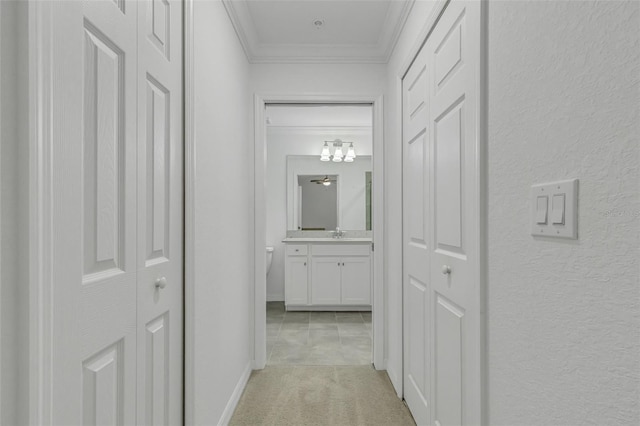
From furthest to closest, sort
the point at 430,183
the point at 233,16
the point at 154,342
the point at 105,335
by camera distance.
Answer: the point at 233,16
the point at 430,183
the point at 154,342
the point at 105,335

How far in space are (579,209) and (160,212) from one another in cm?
120

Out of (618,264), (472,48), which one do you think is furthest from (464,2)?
(618,264)

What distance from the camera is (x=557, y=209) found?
2.63 feet

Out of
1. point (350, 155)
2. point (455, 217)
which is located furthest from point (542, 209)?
point (350, 155)

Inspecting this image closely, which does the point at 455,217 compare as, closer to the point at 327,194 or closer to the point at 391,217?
the point at 391,217

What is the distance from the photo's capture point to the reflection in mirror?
509cm

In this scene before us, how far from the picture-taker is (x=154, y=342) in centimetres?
123

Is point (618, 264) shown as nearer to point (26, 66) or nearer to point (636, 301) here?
point (636, 301)

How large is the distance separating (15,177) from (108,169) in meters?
0.30

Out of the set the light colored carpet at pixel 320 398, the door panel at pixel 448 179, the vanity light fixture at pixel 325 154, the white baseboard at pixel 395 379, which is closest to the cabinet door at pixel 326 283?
the vanity light fixture at pixel 325 154

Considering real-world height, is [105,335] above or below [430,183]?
below

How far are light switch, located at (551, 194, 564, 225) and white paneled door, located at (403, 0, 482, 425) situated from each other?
14.1 inches

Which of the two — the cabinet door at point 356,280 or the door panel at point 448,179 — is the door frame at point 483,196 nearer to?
the door panel at point 448,179

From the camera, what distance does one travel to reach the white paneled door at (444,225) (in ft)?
4.10
